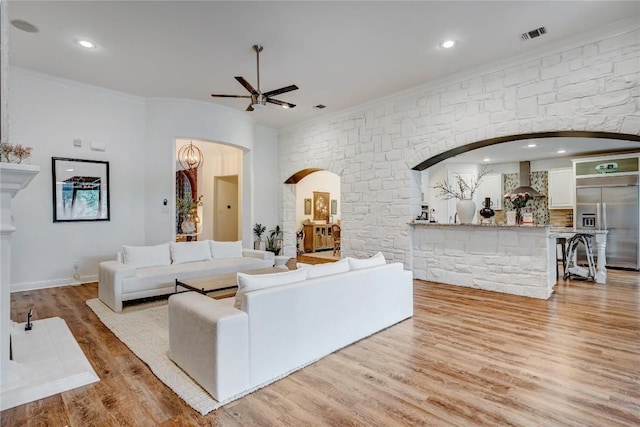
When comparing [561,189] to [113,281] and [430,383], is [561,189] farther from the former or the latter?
[113,281]

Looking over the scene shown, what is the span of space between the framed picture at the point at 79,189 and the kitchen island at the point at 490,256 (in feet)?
17.2

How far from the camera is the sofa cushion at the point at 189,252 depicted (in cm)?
492

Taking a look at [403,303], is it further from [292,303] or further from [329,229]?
[329,229]

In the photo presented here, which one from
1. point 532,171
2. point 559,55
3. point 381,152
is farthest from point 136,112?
point 532,171

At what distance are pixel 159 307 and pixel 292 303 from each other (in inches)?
95.1

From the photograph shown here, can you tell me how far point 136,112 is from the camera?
598 cm

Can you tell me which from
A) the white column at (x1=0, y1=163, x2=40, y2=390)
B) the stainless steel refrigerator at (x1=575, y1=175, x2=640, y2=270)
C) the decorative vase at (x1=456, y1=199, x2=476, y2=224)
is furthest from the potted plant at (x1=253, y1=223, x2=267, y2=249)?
the stainless steel refrigerator at (x1=575, y1=175, x2=640, y2=270)

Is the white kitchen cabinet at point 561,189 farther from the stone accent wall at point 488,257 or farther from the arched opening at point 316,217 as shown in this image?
the arched opening at point 316,217

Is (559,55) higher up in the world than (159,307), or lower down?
higher up

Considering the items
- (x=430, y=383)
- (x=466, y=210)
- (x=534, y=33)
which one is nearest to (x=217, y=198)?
(x=466, y=210)

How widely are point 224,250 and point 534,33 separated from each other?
5131 mm

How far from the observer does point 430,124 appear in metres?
5.39

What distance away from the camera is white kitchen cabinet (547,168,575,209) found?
318 inches

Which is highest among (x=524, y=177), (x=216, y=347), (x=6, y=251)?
(x=524, y=177)
